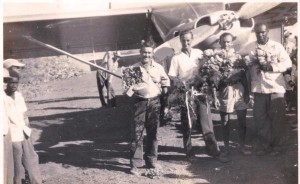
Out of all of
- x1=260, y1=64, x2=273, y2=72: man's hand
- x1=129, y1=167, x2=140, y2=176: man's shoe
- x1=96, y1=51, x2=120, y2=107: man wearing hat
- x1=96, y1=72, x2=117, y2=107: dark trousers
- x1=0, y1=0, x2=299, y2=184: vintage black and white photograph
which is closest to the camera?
x1=0, y1=0, x2=299, y2=184: vintage black and white photograph

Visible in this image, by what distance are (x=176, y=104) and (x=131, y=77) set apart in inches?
23.5

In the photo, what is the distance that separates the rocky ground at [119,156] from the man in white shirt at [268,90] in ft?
0.67

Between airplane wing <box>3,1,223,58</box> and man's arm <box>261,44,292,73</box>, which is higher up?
airplane wing <box>3,1,223,58</box>

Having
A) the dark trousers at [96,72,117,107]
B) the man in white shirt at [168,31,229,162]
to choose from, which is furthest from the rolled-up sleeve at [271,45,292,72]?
the dark trousers at [96,72,117,107]

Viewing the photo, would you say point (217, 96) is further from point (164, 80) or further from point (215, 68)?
point (164, 80)

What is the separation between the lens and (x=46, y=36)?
5.81 meters

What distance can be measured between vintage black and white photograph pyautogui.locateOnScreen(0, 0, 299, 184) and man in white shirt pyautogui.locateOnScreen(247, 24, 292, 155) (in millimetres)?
11

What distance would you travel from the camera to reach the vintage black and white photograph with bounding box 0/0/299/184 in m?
3.54

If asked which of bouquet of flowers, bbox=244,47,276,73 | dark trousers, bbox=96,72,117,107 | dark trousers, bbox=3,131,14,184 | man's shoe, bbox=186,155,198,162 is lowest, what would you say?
man's shoe, bbox=186,155,198,162

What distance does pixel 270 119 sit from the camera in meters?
3.89

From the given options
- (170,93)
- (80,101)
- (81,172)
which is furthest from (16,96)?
(80,101)

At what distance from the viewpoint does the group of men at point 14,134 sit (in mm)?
3205

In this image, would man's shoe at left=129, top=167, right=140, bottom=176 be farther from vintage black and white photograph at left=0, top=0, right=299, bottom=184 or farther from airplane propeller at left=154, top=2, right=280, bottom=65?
airplane propeller at left=154, top=2, right=280, bottom=65

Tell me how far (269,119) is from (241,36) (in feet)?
4.16
